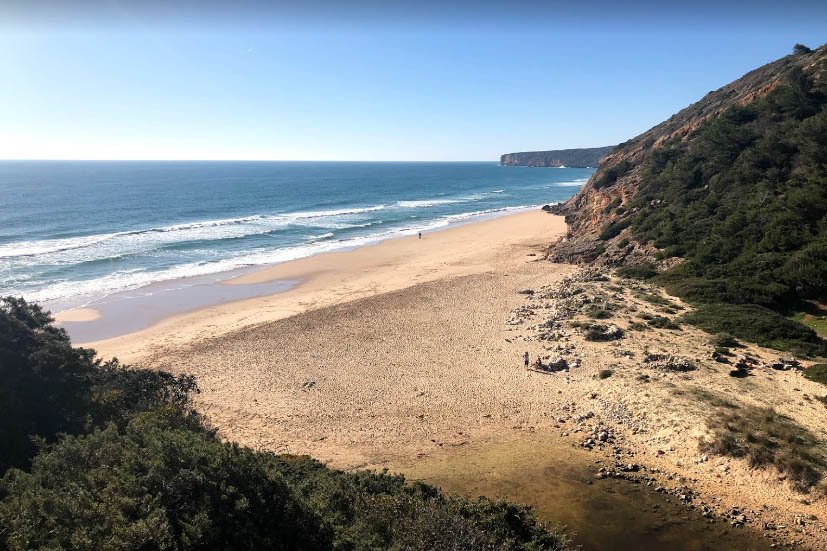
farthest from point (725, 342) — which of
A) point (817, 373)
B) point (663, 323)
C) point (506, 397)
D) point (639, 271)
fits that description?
point (639, 271)

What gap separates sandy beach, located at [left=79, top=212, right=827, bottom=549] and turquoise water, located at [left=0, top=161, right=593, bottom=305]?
1304 cm

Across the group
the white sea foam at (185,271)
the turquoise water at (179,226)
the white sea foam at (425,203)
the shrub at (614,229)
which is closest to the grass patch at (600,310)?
the shrub at (614,229)

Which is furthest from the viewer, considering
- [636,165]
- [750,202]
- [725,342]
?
[636,165]

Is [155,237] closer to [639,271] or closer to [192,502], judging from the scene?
[639,271]

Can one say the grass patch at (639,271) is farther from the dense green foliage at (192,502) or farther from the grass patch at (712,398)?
the dense green foliage at (192,502)

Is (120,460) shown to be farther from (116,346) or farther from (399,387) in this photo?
(116,346)

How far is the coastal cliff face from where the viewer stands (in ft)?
122

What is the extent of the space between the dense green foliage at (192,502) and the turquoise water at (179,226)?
26.0 meters

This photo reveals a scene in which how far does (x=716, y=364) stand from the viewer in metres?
18.0

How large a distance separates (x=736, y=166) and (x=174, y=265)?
42.8 metres

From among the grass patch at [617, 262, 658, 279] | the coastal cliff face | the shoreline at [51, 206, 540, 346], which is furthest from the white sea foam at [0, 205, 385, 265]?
the grass patch at [617, 262, 658, 279]

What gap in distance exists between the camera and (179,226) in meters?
59.3

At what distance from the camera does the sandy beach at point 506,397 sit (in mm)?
11758

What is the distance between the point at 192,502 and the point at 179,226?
5823 cm
